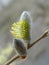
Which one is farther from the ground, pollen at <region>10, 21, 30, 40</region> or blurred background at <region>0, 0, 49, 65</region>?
blurred background at <region>0, 0, 49, 65</region>

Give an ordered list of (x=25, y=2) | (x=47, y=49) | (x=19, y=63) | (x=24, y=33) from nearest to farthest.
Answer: (x=24, y=33), (x=19, y=63), (x=47, y=49), (x=25, y=2)

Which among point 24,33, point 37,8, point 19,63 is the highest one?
point 37,8

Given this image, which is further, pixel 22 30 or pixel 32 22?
pixel 32 22

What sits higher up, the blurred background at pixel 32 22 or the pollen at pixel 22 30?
the blurred background at pixel 32 22

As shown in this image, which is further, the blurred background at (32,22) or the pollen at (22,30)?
the blurred background at (32,22)

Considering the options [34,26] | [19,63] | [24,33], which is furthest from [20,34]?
[34,26]

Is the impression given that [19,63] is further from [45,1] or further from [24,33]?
[24,33]

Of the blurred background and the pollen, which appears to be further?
the blurred background

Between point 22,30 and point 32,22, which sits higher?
point 32,22
